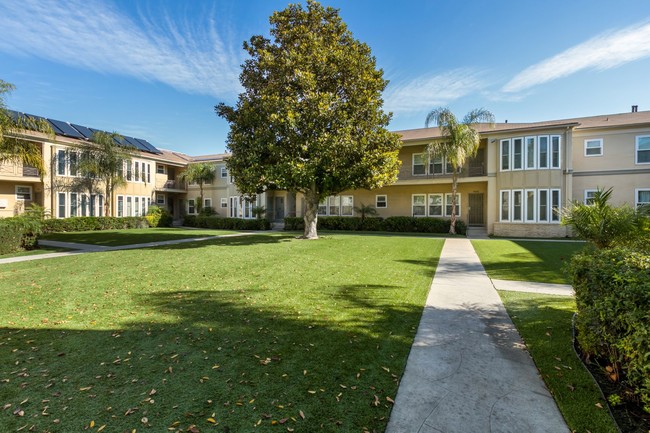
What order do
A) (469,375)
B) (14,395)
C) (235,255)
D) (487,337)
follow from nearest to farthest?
1. (14,395)
2. (469,375)
3. (487,337)
4. (235,255)

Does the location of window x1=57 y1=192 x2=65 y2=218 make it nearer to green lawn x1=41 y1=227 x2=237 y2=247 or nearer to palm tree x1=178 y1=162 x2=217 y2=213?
green lawn x1=41 y1=227 x2=237 y2=247

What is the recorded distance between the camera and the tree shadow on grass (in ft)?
8.70

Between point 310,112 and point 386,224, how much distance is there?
13205mm

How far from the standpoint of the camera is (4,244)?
43.2ft

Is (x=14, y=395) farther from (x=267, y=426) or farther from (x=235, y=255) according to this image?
(x=235, y=255)

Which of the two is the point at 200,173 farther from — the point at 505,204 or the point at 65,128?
the point at 505,204

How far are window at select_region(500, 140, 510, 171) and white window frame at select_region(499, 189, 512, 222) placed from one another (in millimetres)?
1564

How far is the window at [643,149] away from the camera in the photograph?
19500mm

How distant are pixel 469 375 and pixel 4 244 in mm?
18015

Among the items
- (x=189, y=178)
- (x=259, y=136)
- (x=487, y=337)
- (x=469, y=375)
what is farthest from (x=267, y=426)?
(x=189, y=178)

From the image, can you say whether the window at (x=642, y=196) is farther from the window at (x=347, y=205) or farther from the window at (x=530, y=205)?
the window at (x=347, y=205)

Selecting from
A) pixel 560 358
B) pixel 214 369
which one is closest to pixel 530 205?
pixel 560 358

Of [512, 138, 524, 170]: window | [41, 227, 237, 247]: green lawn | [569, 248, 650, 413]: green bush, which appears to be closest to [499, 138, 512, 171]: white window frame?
[512, 138, 524, 170]: window

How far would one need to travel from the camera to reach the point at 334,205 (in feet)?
92.2
